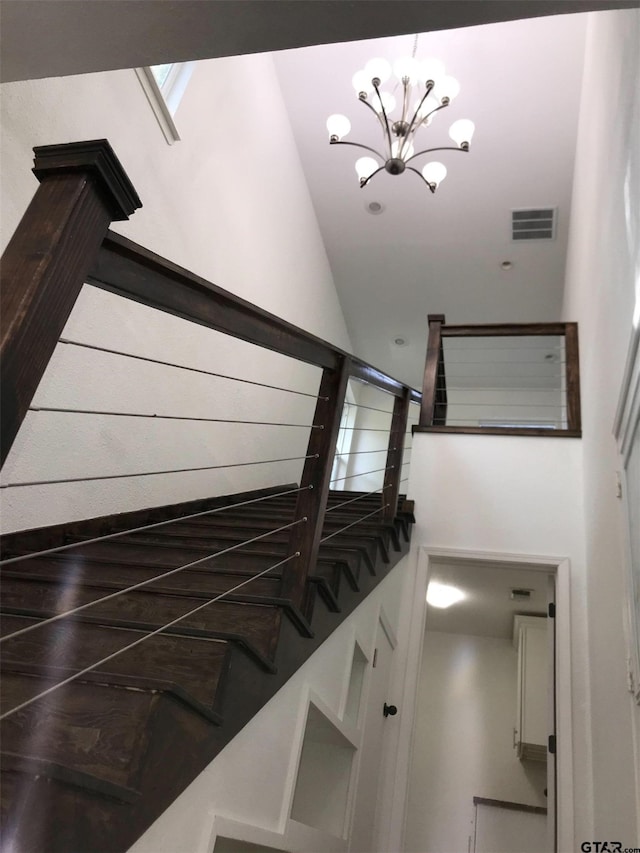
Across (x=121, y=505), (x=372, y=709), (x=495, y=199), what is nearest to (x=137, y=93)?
(x=121, y=505)

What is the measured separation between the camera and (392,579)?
3424 millimetres

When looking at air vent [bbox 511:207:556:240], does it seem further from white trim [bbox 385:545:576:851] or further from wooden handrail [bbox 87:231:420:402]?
wooden handrail [bbox 87:231:420:402]

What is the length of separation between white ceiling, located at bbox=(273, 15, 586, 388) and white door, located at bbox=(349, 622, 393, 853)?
458cm

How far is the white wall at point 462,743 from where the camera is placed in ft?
18.2

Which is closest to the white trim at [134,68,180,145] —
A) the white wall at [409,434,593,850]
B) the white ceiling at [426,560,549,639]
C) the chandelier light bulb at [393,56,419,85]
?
the chandelier light bulb at [393,56,419,85]

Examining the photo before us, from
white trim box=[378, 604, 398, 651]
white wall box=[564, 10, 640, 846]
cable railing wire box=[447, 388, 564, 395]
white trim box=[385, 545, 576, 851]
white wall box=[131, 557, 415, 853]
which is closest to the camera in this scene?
white wall box=[131, 557, 415, 853]

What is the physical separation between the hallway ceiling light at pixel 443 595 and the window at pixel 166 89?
4159mm

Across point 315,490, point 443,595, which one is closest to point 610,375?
point 315,490

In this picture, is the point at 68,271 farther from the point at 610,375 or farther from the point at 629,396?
the point at 610,375

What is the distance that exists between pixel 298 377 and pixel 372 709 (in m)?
3.55

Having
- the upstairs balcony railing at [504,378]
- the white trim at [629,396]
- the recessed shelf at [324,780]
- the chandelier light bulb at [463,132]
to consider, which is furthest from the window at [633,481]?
the chandelier light bulb at [463,132]

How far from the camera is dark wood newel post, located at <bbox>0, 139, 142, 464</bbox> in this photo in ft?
3.03

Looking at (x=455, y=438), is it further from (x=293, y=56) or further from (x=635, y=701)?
(x=293, y=56)

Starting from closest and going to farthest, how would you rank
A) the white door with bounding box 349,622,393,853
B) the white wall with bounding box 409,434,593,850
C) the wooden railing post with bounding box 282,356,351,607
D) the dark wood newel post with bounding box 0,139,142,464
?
the dark wood newel post with bounding box 0,139,142,464 → the wooden railing post with bounding box 282,356,351,607 → the white door with bounding box 349,622,393,853 → the white wall with bounding box 409,434,593,850
